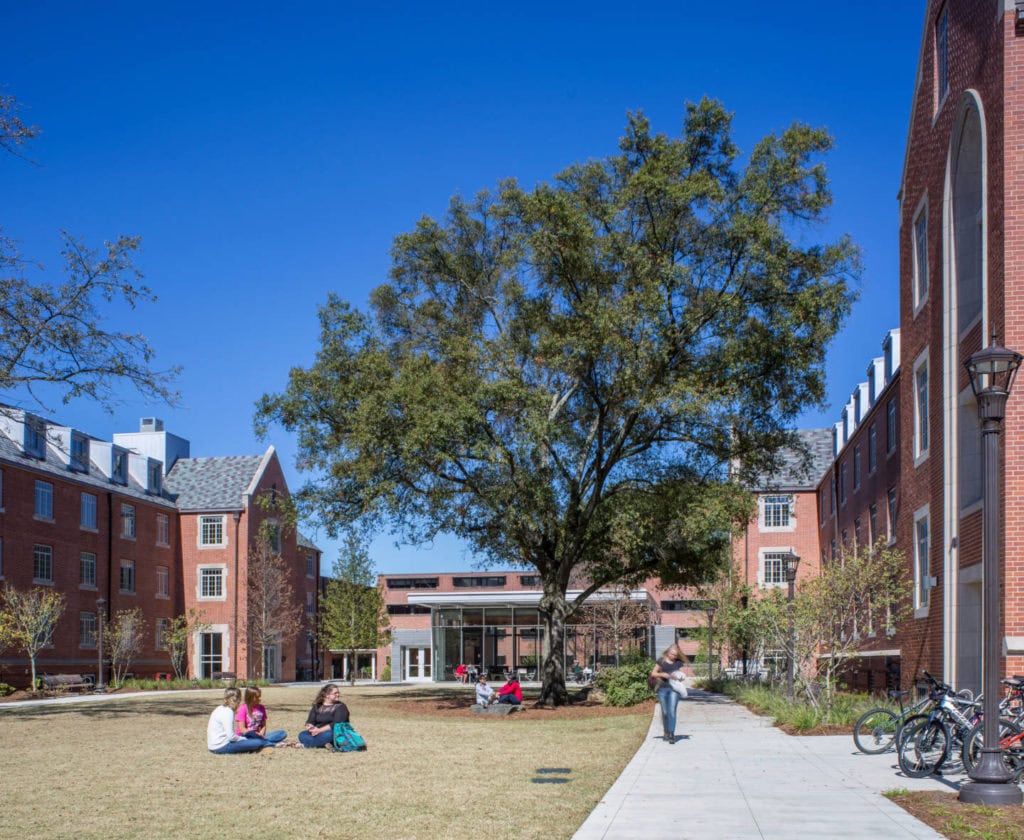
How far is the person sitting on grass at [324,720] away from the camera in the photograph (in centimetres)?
1681

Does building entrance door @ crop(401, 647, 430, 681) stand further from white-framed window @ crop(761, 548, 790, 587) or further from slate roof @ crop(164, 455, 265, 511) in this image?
white-framed window @ crop(761, 548, 790, 587)

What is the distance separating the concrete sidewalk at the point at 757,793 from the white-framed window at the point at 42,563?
1352 inches

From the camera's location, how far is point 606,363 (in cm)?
2764

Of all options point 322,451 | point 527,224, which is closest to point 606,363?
point 527,224

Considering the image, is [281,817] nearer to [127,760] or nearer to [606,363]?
[127,760]

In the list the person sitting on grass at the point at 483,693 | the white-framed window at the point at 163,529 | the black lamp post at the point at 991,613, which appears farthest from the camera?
the white-framed window at the point at 163,529

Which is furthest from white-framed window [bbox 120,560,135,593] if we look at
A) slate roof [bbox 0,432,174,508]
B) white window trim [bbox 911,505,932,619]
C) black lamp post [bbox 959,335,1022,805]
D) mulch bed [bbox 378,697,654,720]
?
black lamp post [bbox 959,335,1022,805]

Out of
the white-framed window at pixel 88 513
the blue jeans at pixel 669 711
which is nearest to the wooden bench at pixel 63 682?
the white-framed window at pixel 88 513

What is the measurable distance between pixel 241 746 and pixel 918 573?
1558cm

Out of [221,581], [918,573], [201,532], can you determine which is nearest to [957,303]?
[918,573]

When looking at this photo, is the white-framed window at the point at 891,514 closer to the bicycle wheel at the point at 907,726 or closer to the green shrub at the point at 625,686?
the green shrub at the point at 625,686

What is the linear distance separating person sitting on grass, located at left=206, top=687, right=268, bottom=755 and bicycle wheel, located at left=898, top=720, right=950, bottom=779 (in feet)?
29.7

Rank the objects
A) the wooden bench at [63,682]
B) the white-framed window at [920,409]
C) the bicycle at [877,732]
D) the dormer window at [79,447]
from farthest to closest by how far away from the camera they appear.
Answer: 1. the dormer window at [79,447]
2. the wooden bench at [63,682]
3. the white-framed window at [920,409]
4. the bicycle at [877,732]

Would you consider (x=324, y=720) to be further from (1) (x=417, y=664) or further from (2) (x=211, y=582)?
(1) (x=417, y=664)
